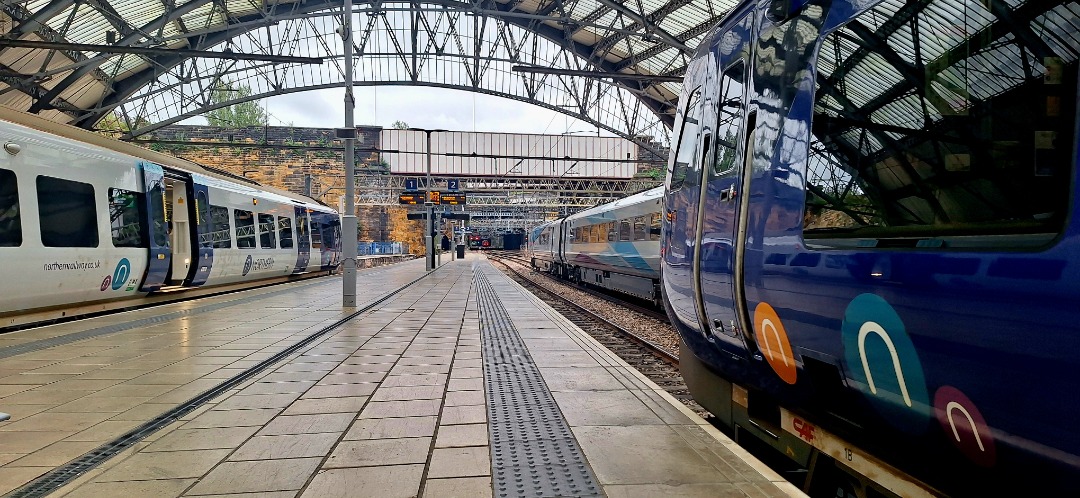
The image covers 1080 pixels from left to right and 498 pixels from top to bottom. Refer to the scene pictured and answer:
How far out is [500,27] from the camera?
2881cm

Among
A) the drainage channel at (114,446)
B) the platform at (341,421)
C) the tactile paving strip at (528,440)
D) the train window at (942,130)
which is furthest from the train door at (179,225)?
the train window at (942,130)

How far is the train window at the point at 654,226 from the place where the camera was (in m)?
12.6

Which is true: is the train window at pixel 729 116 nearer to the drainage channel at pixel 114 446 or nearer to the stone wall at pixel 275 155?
the drainage channel at pixel 114 446

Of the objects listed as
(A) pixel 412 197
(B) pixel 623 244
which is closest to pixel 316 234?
(A) pixel 412 197

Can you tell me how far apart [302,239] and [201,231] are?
290 inches

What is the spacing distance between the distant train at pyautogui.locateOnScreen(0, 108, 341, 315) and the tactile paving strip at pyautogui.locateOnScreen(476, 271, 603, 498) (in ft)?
21.8

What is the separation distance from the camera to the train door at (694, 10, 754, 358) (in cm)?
344

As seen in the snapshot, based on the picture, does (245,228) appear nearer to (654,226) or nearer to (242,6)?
(654,226)

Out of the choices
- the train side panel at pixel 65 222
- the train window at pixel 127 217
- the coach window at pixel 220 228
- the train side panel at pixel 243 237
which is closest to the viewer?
the train side panel at pixel 65 222

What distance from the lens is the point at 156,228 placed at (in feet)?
39.1

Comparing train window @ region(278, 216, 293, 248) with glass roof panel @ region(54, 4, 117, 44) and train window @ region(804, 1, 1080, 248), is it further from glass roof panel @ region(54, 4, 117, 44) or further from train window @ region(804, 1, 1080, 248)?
train window @ region(804, 1, 1080, 248)

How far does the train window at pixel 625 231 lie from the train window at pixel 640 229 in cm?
39

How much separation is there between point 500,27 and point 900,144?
93.1 ft

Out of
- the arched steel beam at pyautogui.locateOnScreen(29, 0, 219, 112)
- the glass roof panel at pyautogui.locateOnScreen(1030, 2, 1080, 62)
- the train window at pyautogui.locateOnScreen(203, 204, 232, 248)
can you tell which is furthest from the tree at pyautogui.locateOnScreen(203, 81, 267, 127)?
the glass roof panel at pyautogui.locateOnScreen(1030, 2, 1080, 62)
